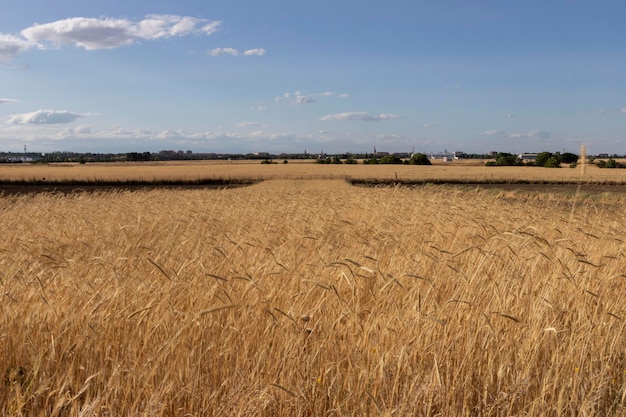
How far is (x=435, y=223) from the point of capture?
24.4 ft

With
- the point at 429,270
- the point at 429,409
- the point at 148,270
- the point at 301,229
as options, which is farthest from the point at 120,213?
the point at 429,409

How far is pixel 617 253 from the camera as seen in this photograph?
5234mm

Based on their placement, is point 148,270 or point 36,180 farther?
point 36,180

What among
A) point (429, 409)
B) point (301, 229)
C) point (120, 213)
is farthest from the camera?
point (120, 213)

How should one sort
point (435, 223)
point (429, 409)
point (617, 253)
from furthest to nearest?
point (435, 223)
point (617, 253)
point (429, 409)

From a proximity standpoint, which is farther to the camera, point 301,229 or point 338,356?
point 301,229

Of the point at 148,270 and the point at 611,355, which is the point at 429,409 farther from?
the point at 148,270

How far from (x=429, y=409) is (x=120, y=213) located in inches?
370

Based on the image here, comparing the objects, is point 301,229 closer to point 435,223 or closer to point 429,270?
point 435,223

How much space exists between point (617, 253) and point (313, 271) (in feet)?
11.3

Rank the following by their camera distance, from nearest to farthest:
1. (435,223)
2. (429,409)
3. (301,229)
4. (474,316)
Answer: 1. (429,409)
2. (474,316)
3. (301,229)
4. (435,223)

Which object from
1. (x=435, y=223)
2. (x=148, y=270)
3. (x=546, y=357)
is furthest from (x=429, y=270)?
(x=435, y=223)

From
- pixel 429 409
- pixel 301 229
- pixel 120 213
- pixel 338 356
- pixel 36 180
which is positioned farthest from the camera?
pixel 36 180

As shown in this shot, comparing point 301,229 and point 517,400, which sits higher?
point 301,229
